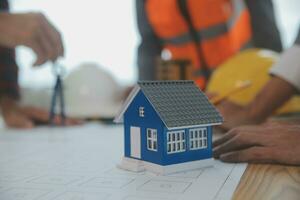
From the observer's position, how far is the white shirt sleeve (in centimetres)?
105

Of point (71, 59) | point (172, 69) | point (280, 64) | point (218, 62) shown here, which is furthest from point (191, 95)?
point (71, 59)

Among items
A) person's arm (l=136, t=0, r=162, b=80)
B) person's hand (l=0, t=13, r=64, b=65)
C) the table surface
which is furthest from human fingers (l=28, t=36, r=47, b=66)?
person's arm (l=136, t=0, r=162, b=80)

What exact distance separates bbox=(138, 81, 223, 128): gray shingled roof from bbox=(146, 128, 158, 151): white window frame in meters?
0.04

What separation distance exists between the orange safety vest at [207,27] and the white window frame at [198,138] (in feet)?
3.97

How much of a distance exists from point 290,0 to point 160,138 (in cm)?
206

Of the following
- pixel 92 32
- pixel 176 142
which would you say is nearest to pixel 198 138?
pixel 176 142

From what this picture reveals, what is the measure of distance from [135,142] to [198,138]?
0.11 metres

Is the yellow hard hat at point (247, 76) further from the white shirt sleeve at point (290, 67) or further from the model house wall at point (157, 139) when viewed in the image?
the model house wall at point (157, 139)

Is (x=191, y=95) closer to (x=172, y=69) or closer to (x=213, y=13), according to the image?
(x=172, y=69)

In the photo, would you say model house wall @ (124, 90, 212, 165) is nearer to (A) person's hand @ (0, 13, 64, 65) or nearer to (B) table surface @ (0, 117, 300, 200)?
(B) table surface @ (0, 117, 300, 200)

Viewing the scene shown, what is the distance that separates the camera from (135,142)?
0.71 meters

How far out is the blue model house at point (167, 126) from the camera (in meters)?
0.65

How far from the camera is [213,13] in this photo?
195 cm

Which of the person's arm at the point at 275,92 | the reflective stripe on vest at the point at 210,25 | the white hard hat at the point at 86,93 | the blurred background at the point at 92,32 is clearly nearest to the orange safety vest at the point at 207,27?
the reflective stripe on vest at the point at 210,25
